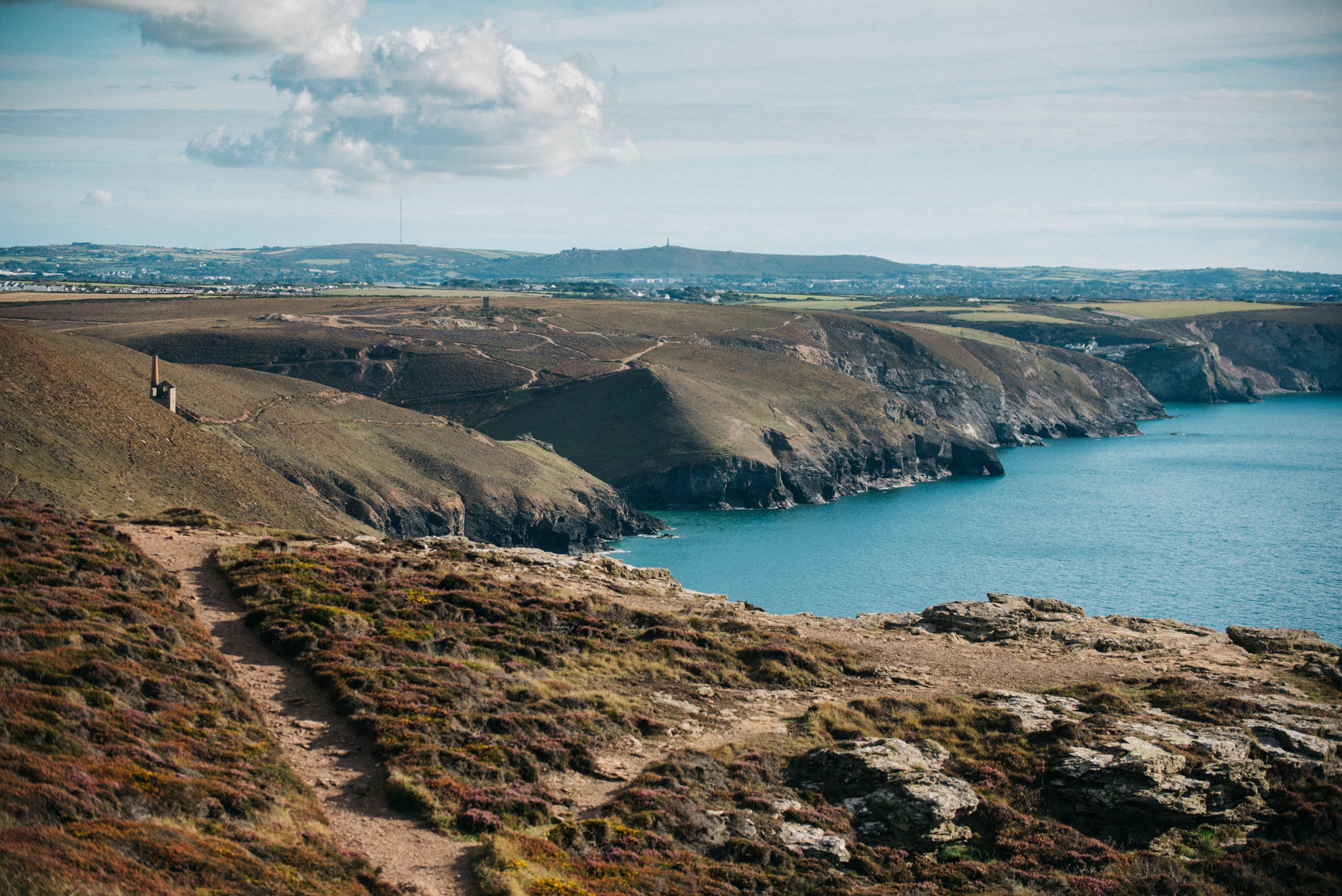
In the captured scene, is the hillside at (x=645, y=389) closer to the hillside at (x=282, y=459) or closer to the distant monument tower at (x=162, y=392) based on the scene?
the hillside at (x=282, y=459)

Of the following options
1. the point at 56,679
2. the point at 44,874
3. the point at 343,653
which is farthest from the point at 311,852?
the point at 343,653

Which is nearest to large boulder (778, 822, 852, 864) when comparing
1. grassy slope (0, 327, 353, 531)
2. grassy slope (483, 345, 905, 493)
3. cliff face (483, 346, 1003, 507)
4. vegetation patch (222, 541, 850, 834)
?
vegetation patch (222, 541, 850, 834)

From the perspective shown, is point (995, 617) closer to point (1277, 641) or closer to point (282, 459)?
point (1277, 641)

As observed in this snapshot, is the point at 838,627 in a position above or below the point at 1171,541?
above

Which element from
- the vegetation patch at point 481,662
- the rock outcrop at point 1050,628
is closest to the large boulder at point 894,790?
the vegetation patch at point 481,662

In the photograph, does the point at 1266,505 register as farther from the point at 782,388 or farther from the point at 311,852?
the point at 311,852

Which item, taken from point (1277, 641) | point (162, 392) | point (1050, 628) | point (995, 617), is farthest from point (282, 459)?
point (1277, 641)
